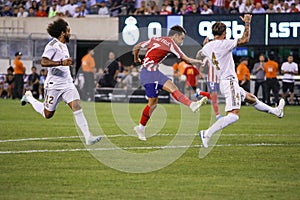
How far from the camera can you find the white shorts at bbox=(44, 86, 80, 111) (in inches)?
598

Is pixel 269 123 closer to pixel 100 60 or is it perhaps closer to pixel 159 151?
pixel 159 151

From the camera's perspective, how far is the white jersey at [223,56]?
15.0m

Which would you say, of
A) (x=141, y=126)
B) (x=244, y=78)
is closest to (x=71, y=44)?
(x=244, y=78)

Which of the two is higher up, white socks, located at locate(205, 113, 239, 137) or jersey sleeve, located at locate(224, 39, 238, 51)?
jersey sleeve, located at locate(224, 39, 238, 51)

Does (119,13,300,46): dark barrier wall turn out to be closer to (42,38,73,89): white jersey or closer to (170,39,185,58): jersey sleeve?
(170,39,185,58): jersey sleeve

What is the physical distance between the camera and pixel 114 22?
1586 inches

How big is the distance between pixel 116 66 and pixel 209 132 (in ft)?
85.8

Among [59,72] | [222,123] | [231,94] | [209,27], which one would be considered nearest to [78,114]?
[59,72]

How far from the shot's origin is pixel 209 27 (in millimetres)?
34688

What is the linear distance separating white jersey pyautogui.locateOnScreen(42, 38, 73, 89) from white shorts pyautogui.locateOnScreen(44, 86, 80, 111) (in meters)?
0.09

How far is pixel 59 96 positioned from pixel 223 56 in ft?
10.3

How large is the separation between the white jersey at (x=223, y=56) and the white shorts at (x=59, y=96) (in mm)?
2620

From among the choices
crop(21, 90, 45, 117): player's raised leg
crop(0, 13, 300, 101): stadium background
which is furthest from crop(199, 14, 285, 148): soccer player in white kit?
crop(0, 13, 300, 101): stadium background

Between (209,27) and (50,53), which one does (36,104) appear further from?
(209,27)
